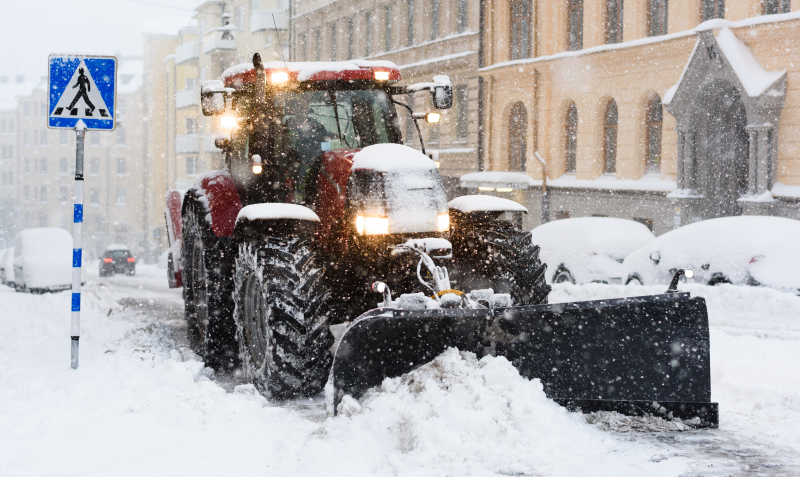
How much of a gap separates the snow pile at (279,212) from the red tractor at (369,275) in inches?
0.6

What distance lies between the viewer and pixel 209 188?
846 centimetres

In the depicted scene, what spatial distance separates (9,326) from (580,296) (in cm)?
770

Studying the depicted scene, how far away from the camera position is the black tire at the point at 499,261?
22.7 feet

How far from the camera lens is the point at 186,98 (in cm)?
5197

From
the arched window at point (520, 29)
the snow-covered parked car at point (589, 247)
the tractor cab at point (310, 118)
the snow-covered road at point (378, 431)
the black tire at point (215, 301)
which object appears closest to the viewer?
the snow-covered road at point (378, 431)

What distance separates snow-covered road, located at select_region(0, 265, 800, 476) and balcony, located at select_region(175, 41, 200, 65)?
47.5 metres

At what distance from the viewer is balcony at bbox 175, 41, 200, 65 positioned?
52125mm

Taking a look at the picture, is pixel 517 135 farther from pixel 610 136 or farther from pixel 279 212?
pixel 279 212

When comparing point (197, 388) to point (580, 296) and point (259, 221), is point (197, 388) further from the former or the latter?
point (580, 296)

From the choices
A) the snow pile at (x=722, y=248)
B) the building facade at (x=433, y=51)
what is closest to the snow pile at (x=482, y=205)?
the snow pile at (x=722, y=248)

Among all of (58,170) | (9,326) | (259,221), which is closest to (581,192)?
(9,326)

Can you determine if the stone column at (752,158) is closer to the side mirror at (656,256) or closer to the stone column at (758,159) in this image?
the stone column at (758,159)

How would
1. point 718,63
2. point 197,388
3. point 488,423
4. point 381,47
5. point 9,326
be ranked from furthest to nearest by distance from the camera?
point 381,47 → point 718,63 → point 9,326 → point 197,388 → point 488,423

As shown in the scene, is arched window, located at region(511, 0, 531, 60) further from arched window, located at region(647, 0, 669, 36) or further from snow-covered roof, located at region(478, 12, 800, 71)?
arched window, located at region(647, 0, 669, 36)
